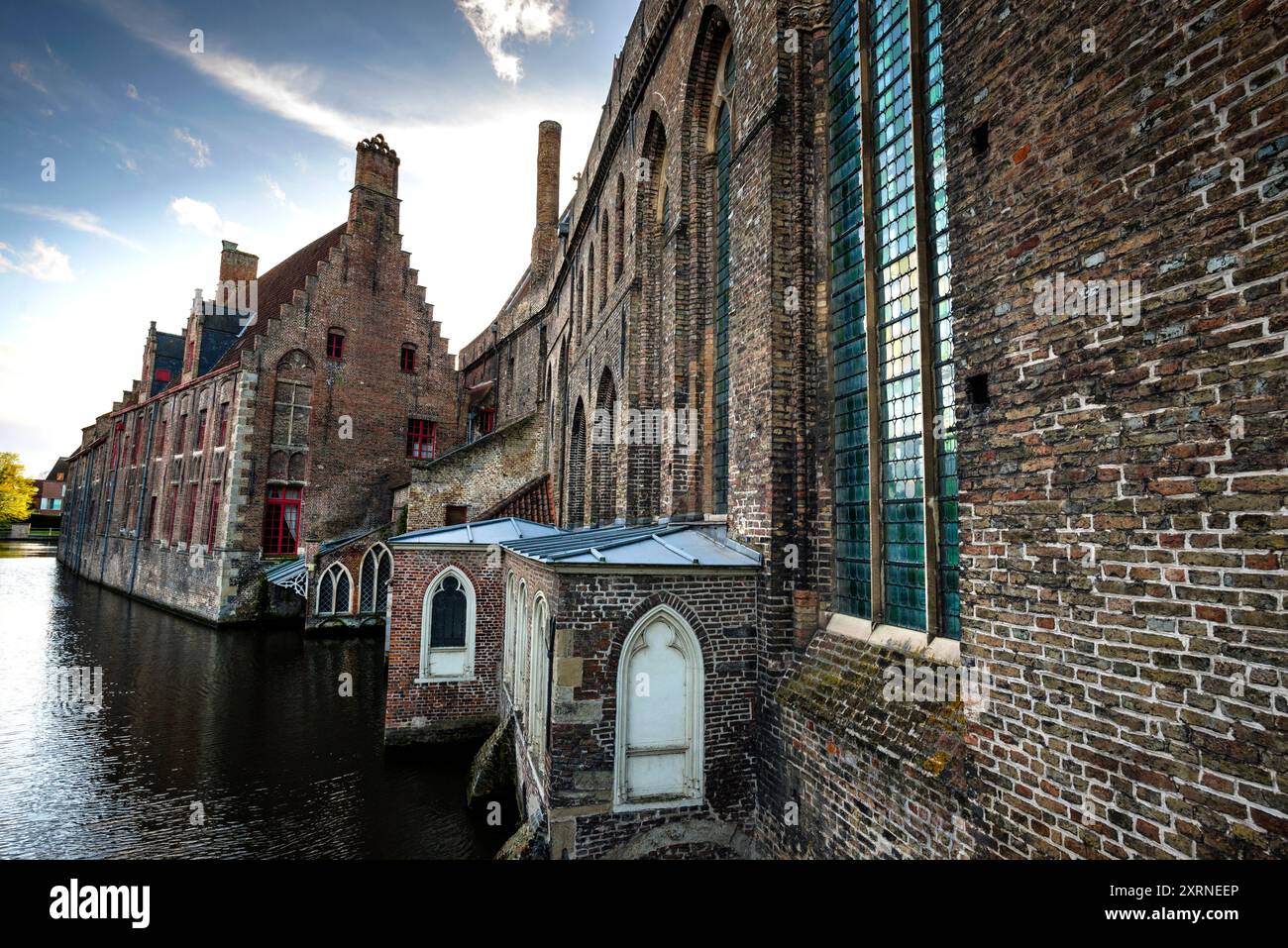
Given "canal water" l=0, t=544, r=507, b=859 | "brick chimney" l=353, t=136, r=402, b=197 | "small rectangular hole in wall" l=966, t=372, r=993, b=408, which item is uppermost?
"brick chimney" l=353, t=136, r=402, b=197

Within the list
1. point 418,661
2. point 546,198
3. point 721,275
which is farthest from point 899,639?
point 546,198

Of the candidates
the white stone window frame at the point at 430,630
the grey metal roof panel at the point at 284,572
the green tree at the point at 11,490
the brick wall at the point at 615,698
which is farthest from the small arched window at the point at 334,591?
the green tree at the point at 11,490

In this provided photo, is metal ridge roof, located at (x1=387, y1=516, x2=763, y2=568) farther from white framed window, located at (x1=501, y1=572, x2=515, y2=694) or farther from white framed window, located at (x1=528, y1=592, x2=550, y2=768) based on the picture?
white framed window, located at (x1=501, y1=572, x2=515, y2=694)

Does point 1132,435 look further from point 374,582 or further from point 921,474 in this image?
point 374,582

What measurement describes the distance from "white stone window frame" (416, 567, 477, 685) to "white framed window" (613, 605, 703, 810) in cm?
565

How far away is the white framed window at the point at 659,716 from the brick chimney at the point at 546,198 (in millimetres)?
22318

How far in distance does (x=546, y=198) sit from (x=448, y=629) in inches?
833

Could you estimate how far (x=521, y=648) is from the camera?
29.5 feet

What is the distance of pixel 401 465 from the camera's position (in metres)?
25.5

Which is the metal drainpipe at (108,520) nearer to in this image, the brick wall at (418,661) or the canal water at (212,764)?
the canal water at (212,764)

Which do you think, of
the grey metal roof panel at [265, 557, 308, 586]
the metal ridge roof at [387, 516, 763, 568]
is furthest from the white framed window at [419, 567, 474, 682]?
the grey metal roof panel at [265, 557, 308, 586]

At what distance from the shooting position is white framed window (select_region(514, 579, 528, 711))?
8.60 metres
